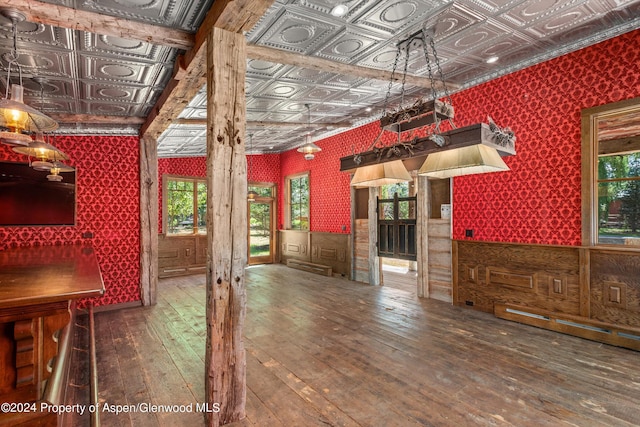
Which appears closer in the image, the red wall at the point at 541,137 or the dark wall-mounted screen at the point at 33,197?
the red wall at the point at 541,137

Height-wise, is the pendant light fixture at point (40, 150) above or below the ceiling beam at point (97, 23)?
below

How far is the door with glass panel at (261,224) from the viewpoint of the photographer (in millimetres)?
9703

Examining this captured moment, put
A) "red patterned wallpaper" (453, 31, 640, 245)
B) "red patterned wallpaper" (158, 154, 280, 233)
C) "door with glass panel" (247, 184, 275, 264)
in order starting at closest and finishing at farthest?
"red patterned wallpaper" (453, 31, 640, 245) < "red patterned wallpaper" (158, 154, 280, 233) < "door with glass panel" (247, 184, 275, 264)

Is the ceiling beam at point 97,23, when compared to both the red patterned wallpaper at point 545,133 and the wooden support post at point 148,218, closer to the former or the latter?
the wooden support post at point 148,218

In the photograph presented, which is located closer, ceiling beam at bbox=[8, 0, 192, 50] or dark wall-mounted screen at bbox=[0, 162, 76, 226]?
ceiling beam at bbox=[8, 0, 192, 50]

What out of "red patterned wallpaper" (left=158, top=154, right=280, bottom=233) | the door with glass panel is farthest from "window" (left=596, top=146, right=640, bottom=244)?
the door with glass panel

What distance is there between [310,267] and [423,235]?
3.52 metres

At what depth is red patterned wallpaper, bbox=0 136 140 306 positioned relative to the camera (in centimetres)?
507

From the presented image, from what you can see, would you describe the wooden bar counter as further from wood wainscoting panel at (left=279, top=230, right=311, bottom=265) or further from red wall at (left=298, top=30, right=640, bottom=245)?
wood wainscoting panel at (left=279, top=230, right=311, bottom=265)

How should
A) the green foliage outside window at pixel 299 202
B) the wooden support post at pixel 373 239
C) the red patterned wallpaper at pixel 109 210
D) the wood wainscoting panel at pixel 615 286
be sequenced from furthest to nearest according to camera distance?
the green foliage outside window at pixel 299 202
the wooden support post at pixel 373 239
the red patterned wallpaper at pixel 109 210
the wood wainscoting panel at pixel 615 286

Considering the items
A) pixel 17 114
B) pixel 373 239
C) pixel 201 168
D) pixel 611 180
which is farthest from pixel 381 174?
pixel 201 168

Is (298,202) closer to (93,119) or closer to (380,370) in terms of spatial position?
(93,119)

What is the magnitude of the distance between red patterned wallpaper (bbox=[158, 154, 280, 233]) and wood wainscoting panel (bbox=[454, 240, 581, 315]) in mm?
6016

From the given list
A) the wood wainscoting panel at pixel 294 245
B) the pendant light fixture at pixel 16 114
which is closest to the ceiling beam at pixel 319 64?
the pendant light fixture at pixel 16 114
